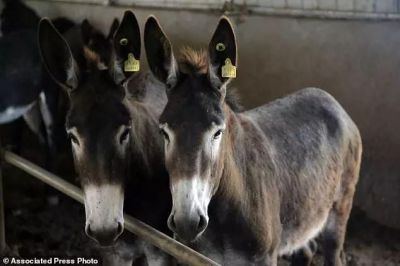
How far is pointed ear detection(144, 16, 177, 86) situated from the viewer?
8.11 feet

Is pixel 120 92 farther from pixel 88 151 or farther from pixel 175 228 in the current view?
A: pixel 175 228

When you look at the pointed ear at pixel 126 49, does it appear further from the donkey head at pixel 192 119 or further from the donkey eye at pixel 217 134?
the donkey eye at pixel 217 134

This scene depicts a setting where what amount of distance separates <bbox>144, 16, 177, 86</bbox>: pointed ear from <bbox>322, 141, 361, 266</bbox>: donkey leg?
146 cm

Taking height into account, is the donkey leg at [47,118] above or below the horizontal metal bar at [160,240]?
below

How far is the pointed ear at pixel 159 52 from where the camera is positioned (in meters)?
2.47

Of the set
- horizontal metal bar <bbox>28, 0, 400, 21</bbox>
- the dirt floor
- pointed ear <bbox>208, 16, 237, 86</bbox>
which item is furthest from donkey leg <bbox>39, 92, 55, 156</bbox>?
pointed ear <bbox>208, 16, 237, 86</bbox>

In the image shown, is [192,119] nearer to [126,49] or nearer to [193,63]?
[193,63]

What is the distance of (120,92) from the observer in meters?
2.58

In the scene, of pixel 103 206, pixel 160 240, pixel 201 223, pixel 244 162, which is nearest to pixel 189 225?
pixel 201 223

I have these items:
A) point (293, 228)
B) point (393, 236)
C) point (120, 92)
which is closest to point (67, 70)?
point (120, 92)

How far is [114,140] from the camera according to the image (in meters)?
2.46

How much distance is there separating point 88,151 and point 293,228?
1187 mm

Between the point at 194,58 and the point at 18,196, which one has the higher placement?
the point at 194,58

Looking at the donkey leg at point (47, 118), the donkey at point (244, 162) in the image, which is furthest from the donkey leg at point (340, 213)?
the donkey leg at point (47, 118)
